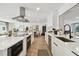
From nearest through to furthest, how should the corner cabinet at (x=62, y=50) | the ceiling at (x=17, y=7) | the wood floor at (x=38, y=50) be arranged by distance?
1. the corner cabinet at (x=62, y=50)
2. the wood floor at (x=38, y=50)
3. the ceiling at (x=17, y=7)

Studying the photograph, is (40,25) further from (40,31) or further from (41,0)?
(41,0)

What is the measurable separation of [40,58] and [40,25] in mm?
16139

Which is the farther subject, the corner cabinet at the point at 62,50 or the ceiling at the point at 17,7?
the ceiling at the point at 17,7

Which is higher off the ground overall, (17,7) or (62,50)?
(17,7)

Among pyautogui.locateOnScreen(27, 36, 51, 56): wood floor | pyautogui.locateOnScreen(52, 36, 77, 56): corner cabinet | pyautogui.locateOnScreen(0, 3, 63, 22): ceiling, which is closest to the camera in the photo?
pyautogui.locateOnScreen(52, 36, 77, 56): corner cabinet

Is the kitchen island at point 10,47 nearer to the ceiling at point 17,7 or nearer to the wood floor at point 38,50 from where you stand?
the wood floor at point 38,50

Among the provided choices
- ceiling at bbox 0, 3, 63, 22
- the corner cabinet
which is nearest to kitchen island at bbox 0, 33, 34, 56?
the corner cabinet

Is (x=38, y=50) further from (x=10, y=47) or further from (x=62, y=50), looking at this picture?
(x=10, y=47)

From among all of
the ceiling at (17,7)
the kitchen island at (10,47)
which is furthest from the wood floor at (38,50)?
the ceiling at (17,7)

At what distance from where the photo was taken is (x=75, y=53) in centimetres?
141

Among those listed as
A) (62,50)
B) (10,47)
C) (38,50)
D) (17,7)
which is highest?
(17,7)

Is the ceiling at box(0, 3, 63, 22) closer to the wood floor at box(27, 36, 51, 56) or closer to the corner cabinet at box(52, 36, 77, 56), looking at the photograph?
the wood floor at box(27, 36, 51, 56)

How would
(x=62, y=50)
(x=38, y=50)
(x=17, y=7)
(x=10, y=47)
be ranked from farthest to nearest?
(x=17, y=7) → (x=38, y=50) → (x=62, y=50) → (x=10, y=47)

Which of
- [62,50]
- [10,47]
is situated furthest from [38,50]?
[10,47]
